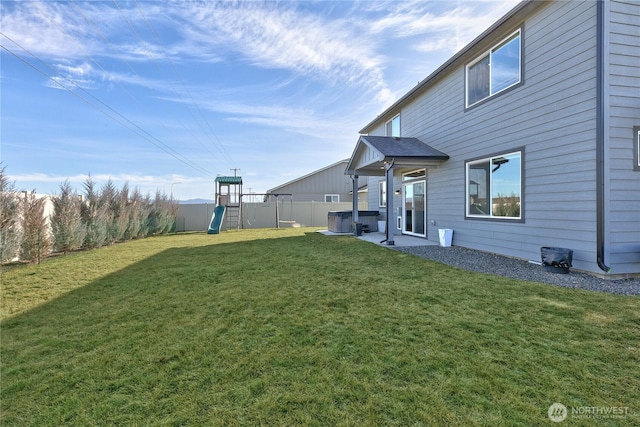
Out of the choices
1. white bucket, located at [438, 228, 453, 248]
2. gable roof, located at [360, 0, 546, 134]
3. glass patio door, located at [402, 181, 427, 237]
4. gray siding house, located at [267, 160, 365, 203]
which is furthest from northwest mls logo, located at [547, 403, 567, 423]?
gray siding house, located at [267, 160, 365, 203]

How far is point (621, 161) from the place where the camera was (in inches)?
183

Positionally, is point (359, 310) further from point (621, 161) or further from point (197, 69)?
point (197, 69)

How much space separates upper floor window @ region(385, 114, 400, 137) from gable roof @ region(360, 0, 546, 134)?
28cm

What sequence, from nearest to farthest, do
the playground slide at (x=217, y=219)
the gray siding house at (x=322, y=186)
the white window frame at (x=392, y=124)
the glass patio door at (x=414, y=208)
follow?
the glass patio door at (x=414, y=208), the white window frame at (x=392, y=124), the playground slide at (x=217, y=219), the gray siding house at (x=322, y=186)

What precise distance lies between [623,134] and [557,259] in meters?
2.31

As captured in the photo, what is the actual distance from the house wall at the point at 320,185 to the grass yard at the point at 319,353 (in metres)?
19.6

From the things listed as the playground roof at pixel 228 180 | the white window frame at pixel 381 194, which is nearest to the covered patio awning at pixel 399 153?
the white window frame at pixel 381 194

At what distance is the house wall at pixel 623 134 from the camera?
181 inches

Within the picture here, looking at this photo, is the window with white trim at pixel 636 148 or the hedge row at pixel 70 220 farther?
the hedge row at pixel 70 220

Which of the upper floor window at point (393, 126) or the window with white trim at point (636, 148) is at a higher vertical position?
the upper floor window at point (393, 126)

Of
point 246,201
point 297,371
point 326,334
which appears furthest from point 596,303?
point 246,201

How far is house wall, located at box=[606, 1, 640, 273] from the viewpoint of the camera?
181 inches

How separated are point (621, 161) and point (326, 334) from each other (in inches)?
223

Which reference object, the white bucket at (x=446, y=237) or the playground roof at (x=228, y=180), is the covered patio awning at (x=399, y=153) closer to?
the white bucket at (x=446, y=237)
